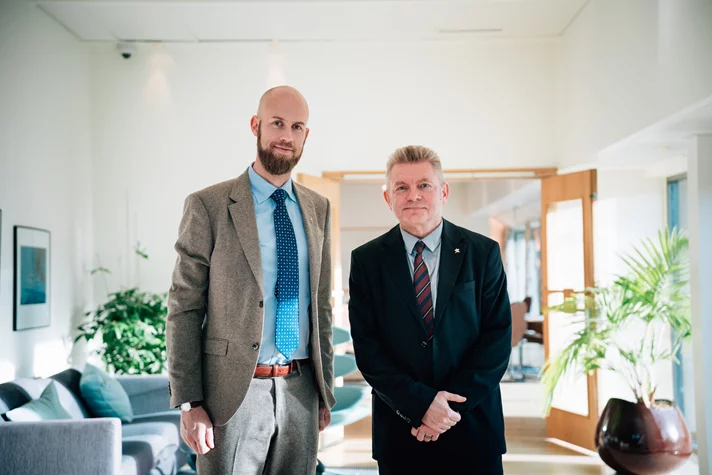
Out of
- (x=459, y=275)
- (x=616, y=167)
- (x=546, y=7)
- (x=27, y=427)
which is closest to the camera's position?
(x=459, y=275)

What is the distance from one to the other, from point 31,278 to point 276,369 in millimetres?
3758

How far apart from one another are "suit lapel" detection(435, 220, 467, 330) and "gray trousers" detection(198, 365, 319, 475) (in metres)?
0.44

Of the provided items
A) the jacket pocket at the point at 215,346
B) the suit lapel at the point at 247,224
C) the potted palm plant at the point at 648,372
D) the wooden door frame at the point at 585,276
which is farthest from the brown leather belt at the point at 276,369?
the wooden door frame at the point at 585,276

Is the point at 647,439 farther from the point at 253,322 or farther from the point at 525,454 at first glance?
the point at 253,322

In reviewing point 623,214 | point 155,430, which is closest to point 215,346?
point 155,430

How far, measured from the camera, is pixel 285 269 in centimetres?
193

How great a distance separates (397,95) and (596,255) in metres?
2.27

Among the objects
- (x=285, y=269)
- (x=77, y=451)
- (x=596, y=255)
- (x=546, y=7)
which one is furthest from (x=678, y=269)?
(x=77, y=451)

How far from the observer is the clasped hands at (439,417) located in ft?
6.10

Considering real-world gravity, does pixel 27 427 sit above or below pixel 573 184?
below

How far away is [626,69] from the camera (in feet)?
15.1

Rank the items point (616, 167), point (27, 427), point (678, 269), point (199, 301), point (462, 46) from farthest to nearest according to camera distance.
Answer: point (462, 46)
point (616, 167)
point (678, 269)
point (27, 427)
point (199, 301)

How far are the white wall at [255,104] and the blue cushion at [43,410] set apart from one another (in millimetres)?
2390

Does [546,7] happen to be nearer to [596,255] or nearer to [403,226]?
[596,255]
